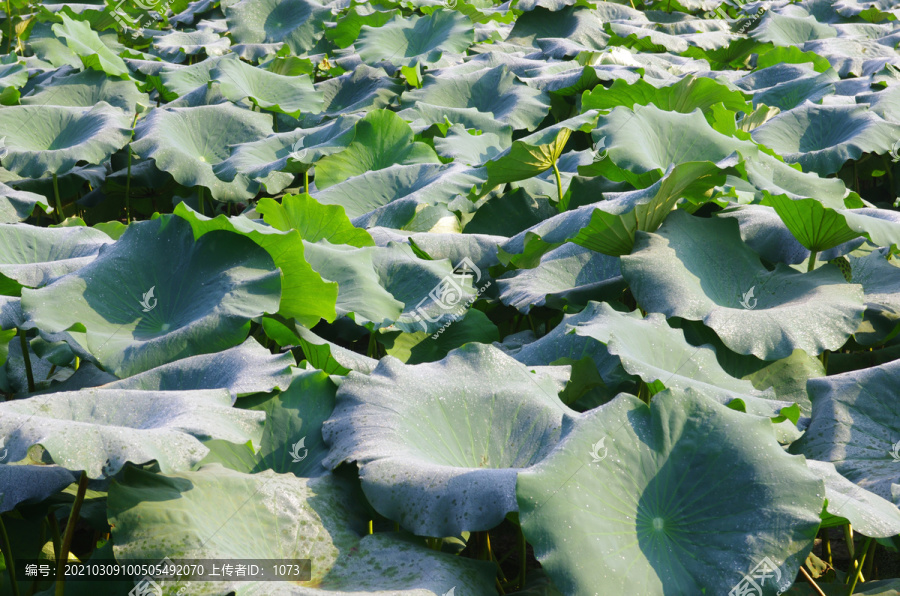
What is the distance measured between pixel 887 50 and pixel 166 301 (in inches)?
209

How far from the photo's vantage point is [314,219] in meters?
2.83

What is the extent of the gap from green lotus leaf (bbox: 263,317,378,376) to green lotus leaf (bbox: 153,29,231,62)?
4.19 m

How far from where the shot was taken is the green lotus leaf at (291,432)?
1.81 metres

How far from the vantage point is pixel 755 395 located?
80.6 inches

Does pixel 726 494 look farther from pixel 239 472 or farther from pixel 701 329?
pixel 239 472

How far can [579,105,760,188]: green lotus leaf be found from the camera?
253 cm

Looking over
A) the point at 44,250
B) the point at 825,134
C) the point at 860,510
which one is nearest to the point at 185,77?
the point at 44,250

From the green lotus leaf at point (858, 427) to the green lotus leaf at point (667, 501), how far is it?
1.51 feet

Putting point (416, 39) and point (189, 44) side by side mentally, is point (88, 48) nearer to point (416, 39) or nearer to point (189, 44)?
point (189, 44)

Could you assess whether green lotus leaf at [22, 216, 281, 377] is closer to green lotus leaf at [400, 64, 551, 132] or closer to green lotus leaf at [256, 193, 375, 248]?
green lotus leaf at [256, 193, 375, 248]

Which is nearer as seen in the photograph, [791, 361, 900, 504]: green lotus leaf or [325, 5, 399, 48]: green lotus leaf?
[791, 361, 900, 504]: green lotus leaf

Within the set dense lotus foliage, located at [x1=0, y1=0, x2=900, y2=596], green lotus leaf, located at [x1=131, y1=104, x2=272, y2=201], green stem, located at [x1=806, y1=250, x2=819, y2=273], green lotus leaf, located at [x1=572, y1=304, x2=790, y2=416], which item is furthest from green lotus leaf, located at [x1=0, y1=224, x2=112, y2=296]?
green stem, located at [x1=806, y1=250, x2=819, y2=273]

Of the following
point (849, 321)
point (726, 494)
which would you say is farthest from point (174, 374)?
point (849, 321)

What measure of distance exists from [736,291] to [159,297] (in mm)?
1791
